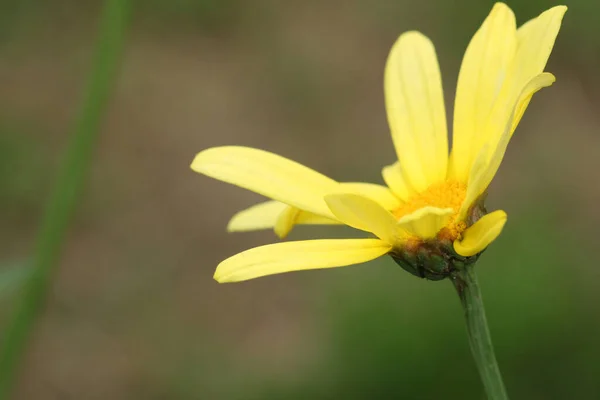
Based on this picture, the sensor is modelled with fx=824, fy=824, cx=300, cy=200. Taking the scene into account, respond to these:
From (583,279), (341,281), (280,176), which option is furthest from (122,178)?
(280,176)

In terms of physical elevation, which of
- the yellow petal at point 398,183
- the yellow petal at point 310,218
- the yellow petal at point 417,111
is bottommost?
the yellow petal at point 310,218

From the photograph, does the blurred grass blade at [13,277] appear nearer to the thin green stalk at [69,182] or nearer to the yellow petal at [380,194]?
the thin green stalk at [69,182]

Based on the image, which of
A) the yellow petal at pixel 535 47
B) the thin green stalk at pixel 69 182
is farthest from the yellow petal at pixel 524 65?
the thin green stalk at pixel 69 182

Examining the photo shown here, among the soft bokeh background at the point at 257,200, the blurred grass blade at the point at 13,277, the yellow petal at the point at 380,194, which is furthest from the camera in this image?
the soft bokeh background at the point at 257,200

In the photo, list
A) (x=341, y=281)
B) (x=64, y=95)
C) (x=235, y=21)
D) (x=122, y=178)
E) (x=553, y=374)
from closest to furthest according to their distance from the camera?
(x=553, y=374), (x=341, y=281), (x=122, y=178), (x=64, y=95), (x=235, y=21)

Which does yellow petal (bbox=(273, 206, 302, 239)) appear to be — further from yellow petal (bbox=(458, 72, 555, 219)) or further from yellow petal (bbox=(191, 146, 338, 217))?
yellow petal (bbox=(458, 72, 555, 219))

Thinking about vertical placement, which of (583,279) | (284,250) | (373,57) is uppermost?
(373,57)

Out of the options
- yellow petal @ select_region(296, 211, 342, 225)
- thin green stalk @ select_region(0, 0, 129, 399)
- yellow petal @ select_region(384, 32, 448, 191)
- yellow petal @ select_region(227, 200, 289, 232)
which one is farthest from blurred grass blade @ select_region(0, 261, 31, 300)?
yellow petal @ select_region(384, 32, 448, 191)

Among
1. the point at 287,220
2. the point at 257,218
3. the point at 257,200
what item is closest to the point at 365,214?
the point at 287,220

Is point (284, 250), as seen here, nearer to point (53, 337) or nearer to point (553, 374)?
point (553, 374)
